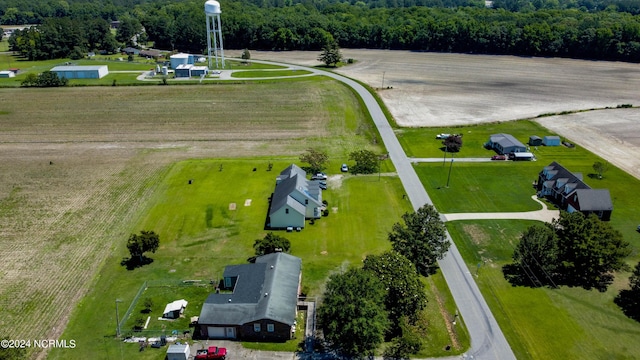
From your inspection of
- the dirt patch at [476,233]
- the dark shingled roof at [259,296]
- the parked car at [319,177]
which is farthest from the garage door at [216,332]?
the parked car at [319,177]

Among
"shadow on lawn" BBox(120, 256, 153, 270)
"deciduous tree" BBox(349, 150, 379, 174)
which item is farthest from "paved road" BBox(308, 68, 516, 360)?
"shadow on lawn" BBox(120, 256, 153, 270)

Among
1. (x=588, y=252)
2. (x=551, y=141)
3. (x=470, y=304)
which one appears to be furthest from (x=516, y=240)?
(x=551, y=141)

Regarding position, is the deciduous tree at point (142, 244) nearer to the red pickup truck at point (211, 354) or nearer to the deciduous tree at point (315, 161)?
the red pickup truck at point (211, 354)

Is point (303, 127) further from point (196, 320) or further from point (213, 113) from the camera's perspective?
point (196, 320)

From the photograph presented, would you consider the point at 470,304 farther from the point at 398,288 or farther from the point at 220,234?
the point at 220,234

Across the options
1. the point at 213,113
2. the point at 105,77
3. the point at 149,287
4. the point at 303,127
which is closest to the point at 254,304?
the point at 149,287

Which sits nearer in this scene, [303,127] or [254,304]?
[254,304]

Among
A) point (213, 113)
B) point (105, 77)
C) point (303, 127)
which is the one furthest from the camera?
point (105, 77)
